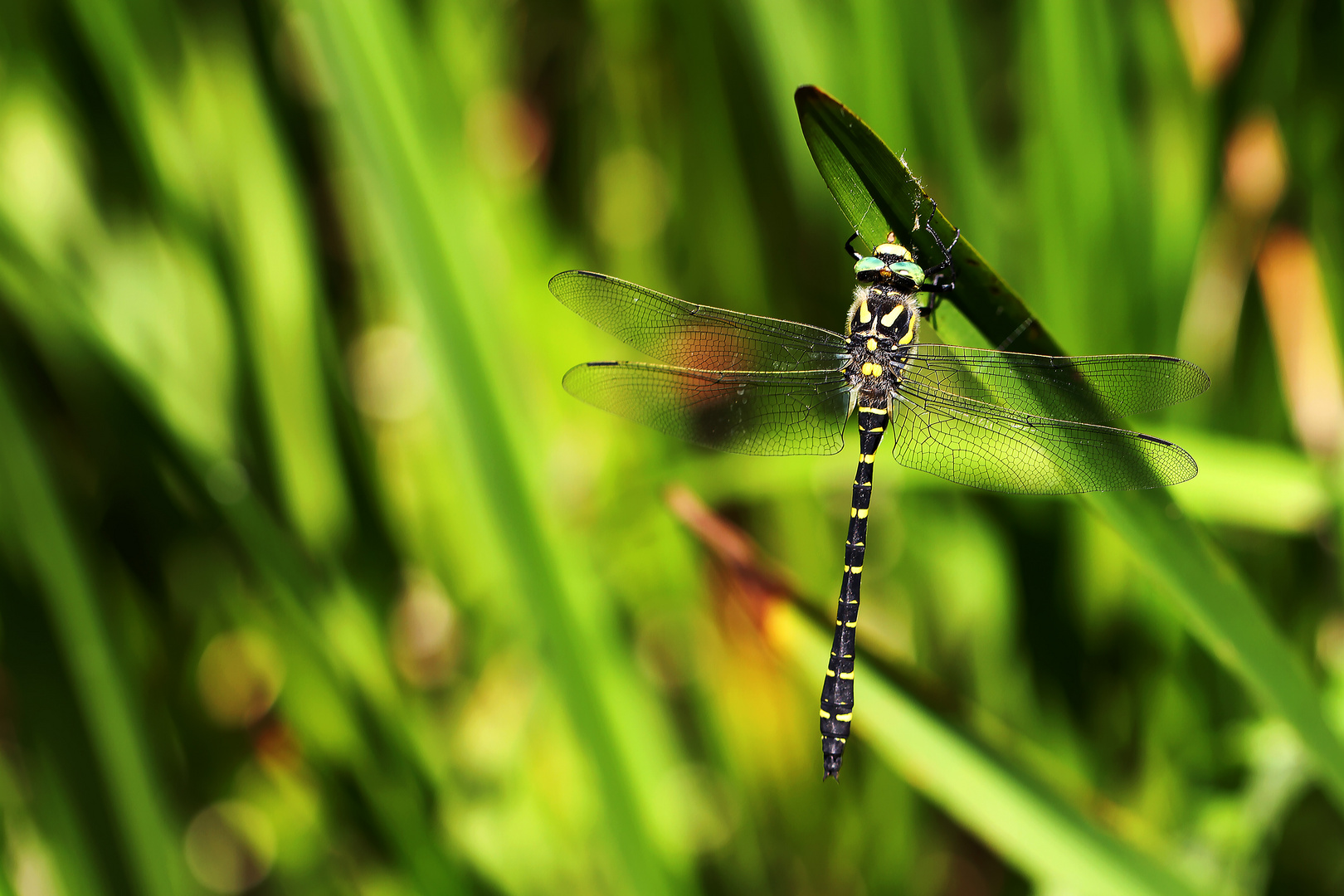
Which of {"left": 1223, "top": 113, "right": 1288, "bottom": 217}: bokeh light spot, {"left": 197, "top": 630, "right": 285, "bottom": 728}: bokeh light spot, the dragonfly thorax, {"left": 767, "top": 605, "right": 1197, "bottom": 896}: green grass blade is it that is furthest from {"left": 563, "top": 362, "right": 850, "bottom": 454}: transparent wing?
{"left": 197, "top": 630, "right": 285, "bottom": 728}: bokeh light spot

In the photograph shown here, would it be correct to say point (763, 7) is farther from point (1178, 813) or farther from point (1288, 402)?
point (1178, 813)

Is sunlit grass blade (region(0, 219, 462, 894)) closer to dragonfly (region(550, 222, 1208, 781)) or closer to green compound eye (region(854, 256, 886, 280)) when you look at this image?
dragonfly (region(550, 222, 1208, 781))

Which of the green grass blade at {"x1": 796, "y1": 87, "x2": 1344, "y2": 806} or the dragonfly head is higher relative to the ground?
the dragonfly head

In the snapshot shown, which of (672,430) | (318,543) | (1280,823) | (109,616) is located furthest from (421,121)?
(1280,823)

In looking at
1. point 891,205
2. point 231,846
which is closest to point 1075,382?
point 891,205

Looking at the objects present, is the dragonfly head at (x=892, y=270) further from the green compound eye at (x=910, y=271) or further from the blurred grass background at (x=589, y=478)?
the blurred grass background at (x=589, y=478)

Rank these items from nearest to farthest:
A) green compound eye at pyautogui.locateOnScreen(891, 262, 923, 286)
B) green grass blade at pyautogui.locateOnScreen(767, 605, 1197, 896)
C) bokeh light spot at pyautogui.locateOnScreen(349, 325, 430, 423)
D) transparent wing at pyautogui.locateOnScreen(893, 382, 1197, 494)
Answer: transparent wing at pyautogui.locateOnScreen(893, 382, 1197, 494) < green grass blade at pyautogui.locateOnScreen(767, 605, 1197, 896) < green compound eye at pyautogui.locateOnScreen(891, 262, 923, 286) < bokeh light spot at pyautogui.locateOnScreen(349, 325, 430, 423)
